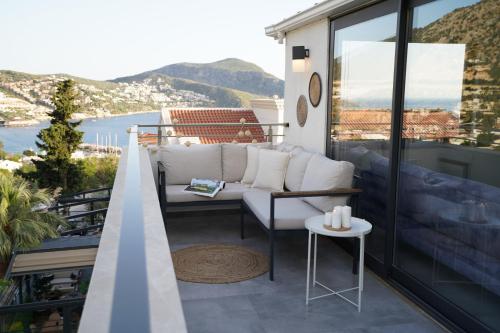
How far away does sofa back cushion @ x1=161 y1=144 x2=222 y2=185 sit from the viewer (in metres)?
5.49

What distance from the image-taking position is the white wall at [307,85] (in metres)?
5.12

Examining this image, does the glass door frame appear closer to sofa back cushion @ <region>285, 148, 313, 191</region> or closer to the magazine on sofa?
sofa back cushion @ <region>285, 148, 313, 191</region>

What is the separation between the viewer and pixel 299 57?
5.52 metres

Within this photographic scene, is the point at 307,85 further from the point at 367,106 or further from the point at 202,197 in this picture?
the point at 202,197

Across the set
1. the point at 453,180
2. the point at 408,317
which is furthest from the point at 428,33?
the point at 408,317

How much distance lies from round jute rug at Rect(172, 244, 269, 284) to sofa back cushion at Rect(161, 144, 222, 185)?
1.06 m

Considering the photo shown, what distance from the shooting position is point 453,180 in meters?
2.99

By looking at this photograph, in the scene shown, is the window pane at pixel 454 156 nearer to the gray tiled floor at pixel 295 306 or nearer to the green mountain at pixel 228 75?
the gray tiled floor at pixel 295 306

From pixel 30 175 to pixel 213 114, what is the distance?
7.01 m

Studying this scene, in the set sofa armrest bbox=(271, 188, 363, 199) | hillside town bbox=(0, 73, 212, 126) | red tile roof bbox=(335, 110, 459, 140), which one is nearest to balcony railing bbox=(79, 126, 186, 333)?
red tile roof bbox=(335, 110, 459, 140)

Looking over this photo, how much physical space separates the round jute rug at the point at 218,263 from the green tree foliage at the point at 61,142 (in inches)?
487

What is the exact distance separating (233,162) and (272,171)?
2.30 ft

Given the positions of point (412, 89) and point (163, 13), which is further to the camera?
point (163, 13)

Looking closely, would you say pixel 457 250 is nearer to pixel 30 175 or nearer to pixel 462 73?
pixel 462 73
